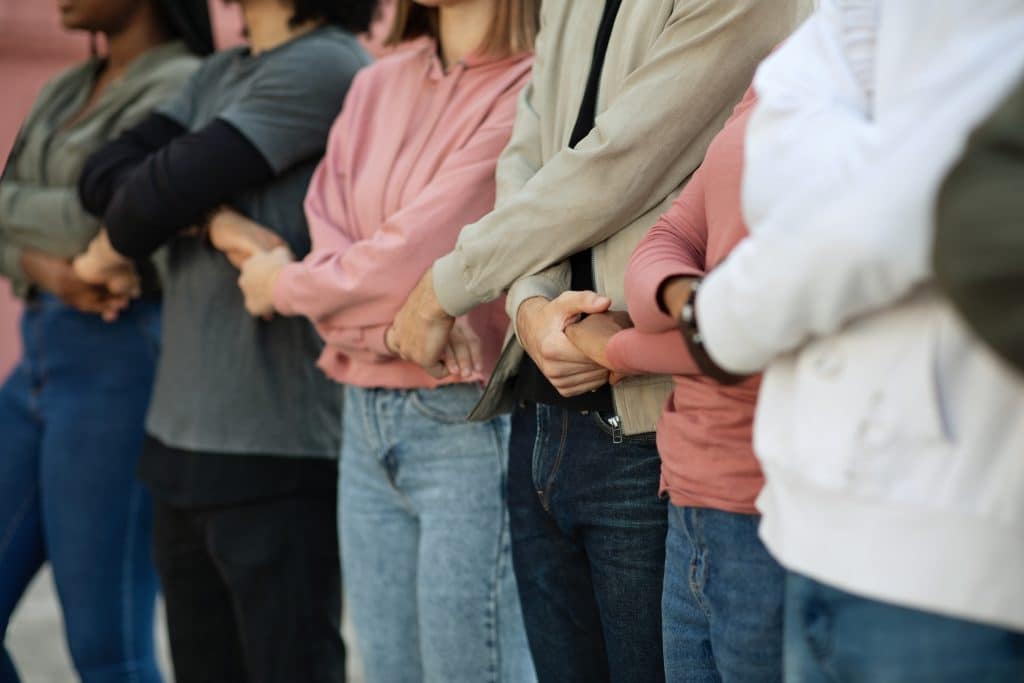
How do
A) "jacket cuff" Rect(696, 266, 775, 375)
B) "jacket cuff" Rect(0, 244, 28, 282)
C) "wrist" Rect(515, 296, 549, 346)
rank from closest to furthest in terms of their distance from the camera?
"jacket cuff" Rect(696, 266, 775, 375) < "wrist" Rect(515, 296, 549, 346) < "jacket cuff" Rect(0, 244, 28, 282)

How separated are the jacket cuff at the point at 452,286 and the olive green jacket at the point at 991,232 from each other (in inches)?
39.3

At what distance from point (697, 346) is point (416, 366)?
88 centimetres

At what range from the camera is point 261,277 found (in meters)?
2.33

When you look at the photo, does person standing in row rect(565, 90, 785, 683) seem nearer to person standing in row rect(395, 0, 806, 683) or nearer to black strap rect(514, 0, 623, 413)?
person standing in row rect(395, 0, 806, 683)

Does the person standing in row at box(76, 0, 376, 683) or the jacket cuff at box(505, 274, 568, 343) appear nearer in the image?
the jacket cuff at box(505, 274, 568, 343)

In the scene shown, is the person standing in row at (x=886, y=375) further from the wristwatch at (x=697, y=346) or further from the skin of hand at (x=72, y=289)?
the skin of hand at (x=72, y=289)

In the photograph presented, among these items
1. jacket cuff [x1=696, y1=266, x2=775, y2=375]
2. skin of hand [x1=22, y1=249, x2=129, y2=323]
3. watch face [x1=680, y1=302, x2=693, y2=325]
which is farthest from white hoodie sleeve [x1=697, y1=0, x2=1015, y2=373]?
skin of hand [x1=22, y1=249, x2=129, y2=323]

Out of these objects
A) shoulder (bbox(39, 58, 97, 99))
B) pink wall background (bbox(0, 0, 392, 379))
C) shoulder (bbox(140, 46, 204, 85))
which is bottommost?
pink wall background (bbox(0, 0, 392, 379))

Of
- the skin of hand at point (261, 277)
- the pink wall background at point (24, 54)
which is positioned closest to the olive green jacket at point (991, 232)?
the skin of hand at point (261, 277)

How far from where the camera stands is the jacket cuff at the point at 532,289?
5.82 ft

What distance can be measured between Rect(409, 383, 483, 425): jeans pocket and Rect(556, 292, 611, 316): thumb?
44cm

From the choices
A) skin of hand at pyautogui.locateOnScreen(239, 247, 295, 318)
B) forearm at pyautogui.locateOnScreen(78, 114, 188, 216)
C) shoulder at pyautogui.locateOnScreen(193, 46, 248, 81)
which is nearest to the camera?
skin of hand at pyautogui.locateOnScreen(239, 247, 295, 318)

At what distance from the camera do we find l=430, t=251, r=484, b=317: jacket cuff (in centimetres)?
188

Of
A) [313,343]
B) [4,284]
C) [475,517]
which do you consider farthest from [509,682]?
[4,284]
